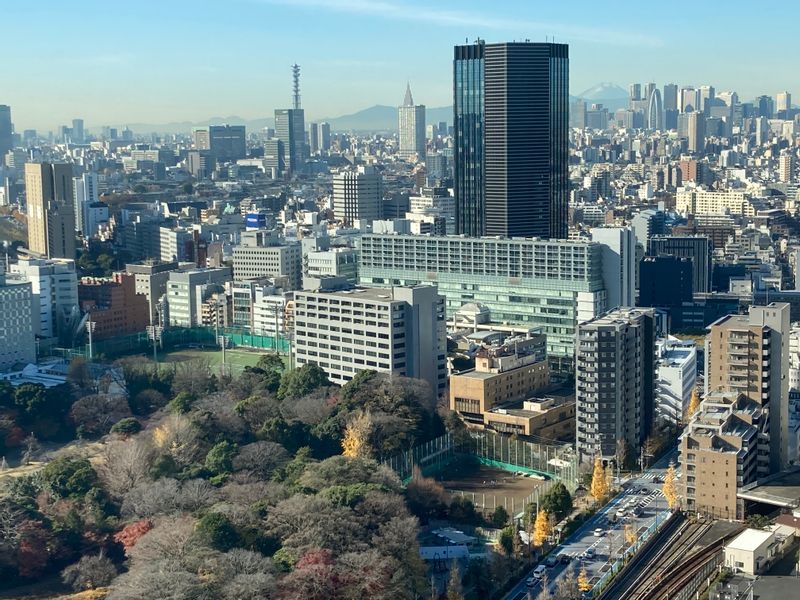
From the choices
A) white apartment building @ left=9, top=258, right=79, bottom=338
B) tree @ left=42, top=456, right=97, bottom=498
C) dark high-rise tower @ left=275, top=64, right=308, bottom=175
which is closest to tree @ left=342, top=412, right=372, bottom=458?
tree @ left=42, top=456, right=97, bottom=498

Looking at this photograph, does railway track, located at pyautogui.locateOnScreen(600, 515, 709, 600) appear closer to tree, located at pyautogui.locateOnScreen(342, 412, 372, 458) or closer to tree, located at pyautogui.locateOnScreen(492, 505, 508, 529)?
tree, located at pyautogui.locateOnScreen(492, 505, 508, 529)

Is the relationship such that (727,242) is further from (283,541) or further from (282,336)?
(283,541)

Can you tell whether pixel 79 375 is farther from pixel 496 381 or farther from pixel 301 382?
pixel 496 381

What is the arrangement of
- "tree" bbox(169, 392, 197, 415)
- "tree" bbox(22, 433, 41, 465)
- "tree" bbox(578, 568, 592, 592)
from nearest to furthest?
"tree" bbox(578, 568, 592, 592), "tree" bbox(22, 433, 41, 465), "tree" bbox(169, 392, 197, 415)

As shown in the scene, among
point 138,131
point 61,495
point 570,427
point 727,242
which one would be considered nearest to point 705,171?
point 727,242

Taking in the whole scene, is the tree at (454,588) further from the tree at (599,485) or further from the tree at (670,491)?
→ the tree at (670,491)
